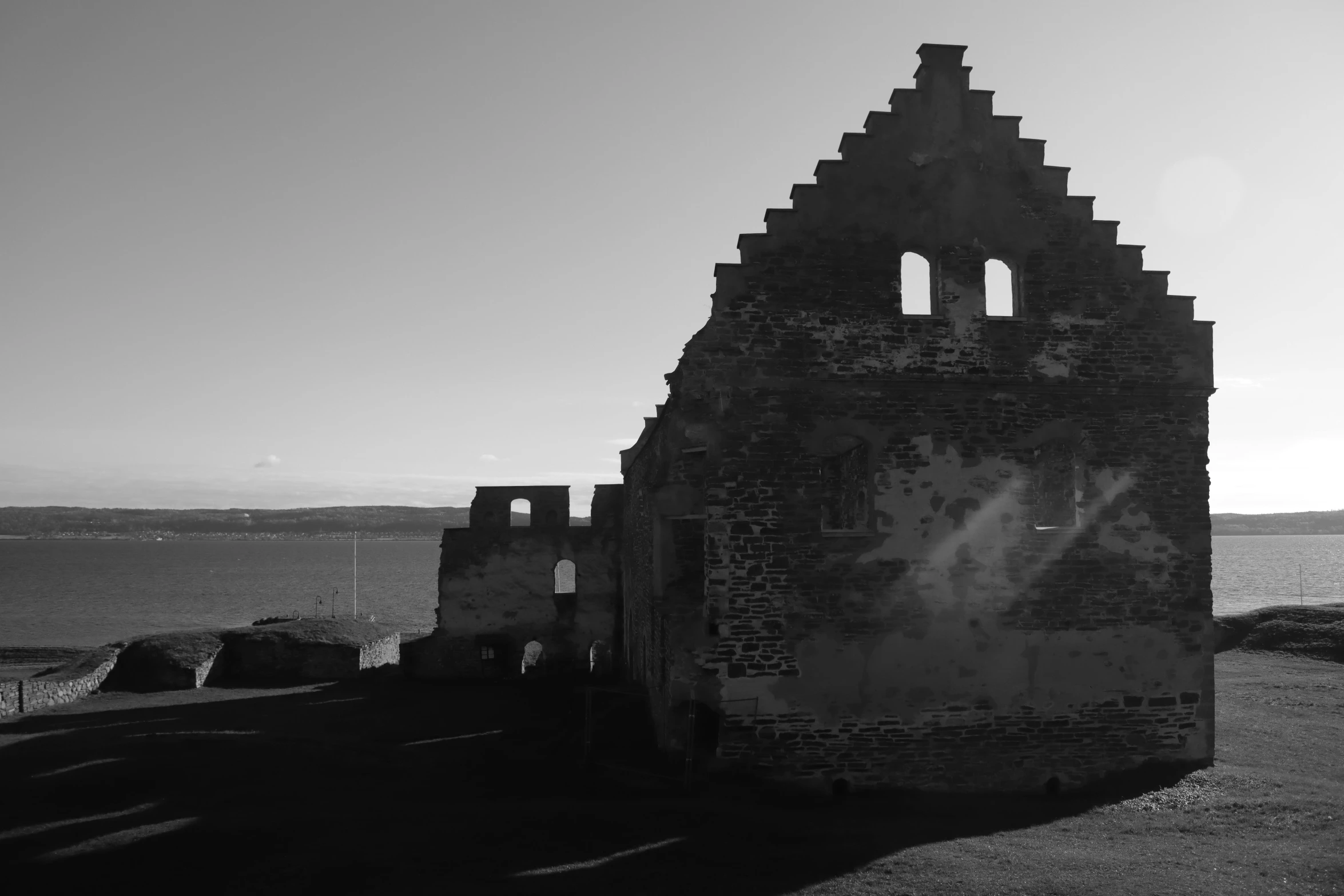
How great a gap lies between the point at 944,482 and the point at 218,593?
363 ft

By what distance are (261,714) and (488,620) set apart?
27.4 ft

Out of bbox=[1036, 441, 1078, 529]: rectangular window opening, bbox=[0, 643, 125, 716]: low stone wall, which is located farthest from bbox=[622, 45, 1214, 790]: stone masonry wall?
bbox=[0, 643, 125, 716]: low stone wall

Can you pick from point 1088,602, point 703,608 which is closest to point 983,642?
point 1088,602

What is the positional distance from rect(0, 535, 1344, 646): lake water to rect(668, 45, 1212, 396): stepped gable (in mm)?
49748

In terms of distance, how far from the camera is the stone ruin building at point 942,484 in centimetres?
1523

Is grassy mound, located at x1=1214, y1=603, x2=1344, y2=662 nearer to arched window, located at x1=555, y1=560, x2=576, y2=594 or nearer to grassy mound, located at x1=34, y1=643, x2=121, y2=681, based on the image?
grassy mound, located at x1=34, y1=643, x2=121, y2=681

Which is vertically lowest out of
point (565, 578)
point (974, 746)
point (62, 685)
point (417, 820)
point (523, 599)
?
point (565, 578)

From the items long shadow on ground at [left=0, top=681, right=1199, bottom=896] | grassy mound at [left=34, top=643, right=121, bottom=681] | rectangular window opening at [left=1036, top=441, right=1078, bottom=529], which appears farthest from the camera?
grassy mound at [left=34, top=643, right=121, bottom=681]

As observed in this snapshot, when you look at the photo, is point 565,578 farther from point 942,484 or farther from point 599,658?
point 942,484

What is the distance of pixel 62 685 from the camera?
2772 cm

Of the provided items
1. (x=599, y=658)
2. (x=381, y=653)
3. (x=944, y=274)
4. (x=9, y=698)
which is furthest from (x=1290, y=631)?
(x=9, y=698)

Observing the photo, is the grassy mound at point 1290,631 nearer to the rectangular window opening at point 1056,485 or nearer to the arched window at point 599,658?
the rectangular window opening at point 1056,485

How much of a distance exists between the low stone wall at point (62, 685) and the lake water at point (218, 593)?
30170 millimetres

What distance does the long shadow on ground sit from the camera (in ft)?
37.8
